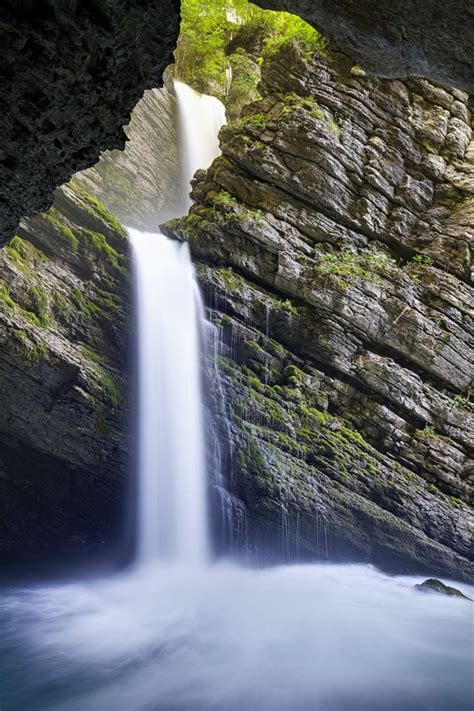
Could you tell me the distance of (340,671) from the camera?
632 cm

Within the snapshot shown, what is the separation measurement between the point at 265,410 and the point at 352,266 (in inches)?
187

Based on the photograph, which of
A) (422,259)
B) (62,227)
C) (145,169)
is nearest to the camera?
(62,227)

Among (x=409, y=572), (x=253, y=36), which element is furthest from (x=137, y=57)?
(x=253, y=36)

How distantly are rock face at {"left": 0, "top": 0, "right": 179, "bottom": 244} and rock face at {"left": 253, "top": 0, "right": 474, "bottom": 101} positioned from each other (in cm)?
181

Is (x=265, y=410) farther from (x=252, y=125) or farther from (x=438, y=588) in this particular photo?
(x=252, y=125)

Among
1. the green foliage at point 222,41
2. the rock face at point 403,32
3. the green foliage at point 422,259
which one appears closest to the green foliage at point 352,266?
the green foliage at point 422,259

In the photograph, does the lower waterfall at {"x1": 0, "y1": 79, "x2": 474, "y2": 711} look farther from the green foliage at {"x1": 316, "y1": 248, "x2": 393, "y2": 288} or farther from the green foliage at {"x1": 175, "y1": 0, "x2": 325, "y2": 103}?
the green foliage at {"x1": 175, "y1": 0, "x2": 325, "y2": 103}

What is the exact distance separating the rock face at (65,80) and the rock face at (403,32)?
1.81m

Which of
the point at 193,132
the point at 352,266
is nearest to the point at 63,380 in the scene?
the point at 352,266

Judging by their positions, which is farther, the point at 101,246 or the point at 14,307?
the point at 101,246

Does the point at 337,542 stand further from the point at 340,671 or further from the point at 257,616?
the point at 340,671

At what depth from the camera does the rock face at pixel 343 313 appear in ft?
35.2

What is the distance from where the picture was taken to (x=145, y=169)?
18172 mm

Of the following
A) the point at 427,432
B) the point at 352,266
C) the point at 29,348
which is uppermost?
the point at 352,266
